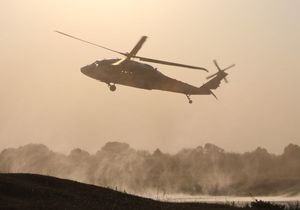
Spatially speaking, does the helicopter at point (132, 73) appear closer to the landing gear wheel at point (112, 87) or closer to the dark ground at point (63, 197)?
the landing gear wheel at point (112, 87)

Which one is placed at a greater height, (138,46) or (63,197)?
(138,46)

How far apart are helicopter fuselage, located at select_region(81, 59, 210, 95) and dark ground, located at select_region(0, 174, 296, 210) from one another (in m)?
27.6

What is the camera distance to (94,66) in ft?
264

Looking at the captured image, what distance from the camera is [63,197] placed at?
46.3 m

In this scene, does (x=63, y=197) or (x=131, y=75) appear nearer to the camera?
(x=63, y=197)

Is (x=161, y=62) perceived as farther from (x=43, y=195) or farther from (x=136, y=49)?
(x=43, y=195)

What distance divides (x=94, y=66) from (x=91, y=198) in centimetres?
3517

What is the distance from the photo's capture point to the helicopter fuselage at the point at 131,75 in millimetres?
79000

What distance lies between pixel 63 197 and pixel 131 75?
1417 inches

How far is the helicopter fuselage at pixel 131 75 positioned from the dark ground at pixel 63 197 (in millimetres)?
27594

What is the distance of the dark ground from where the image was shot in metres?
42.8

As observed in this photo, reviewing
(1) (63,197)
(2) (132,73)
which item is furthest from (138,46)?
(1) (63,197)

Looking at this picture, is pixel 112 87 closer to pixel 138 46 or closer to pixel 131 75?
pixel 131 75

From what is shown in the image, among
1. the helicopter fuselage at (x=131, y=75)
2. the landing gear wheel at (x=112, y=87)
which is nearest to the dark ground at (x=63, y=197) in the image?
the landing gear wheel at (x=112, y=87)
